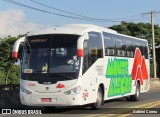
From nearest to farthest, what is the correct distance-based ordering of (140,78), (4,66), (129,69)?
(129,69) → (140,78) → (4,66)

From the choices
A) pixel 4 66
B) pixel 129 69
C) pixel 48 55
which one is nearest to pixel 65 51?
pixel 48 55

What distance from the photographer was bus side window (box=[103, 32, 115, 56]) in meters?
19.1

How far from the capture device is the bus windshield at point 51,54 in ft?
52.9

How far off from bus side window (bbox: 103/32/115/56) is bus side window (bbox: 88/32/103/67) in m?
0.70

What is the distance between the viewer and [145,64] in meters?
25.9

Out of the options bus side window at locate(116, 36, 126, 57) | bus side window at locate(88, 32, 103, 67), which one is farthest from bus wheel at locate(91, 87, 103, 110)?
bus side window at locate(116, 36, 126, 57)

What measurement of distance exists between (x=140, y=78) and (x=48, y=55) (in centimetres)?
945

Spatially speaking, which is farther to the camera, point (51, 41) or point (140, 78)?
point (140, 78)

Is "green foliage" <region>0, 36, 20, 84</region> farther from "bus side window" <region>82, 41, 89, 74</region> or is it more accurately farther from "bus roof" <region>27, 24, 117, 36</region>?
"bus side window" <region>82, 41, 89, 74</region>

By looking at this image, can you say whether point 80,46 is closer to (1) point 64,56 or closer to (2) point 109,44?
(1) point 64,56

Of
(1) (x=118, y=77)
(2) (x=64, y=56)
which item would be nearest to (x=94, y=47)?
(2) (x=64, y=56)

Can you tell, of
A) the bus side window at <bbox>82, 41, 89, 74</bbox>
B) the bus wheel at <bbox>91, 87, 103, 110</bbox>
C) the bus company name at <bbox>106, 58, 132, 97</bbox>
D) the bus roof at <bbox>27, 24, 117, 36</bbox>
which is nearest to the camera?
the bus side window at <bbox>82, 41, 89, 74</bbox>

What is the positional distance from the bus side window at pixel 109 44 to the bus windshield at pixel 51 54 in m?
2.83

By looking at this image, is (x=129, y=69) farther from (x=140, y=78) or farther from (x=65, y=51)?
(x=65, y=51)
